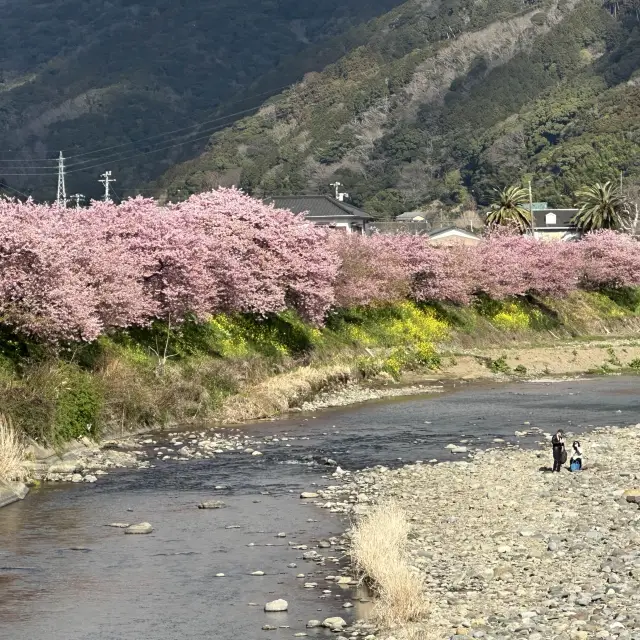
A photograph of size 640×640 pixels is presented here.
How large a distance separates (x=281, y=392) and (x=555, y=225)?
113m

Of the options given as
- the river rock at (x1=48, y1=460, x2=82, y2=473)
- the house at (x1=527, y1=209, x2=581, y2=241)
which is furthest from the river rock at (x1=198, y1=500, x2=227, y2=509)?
the house at (x1=527, y1=209, x2=581, y2=241)

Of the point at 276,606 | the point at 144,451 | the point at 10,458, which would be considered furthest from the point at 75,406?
the point at 276,606

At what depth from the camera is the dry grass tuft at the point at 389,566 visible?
2111 cm

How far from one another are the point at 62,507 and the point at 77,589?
820 cm

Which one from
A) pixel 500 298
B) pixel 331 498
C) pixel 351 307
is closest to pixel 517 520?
pixel 331 498

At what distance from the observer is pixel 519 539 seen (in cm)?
2695

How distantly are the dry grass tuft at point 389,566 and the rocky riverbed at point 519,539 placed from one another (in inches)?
13.4

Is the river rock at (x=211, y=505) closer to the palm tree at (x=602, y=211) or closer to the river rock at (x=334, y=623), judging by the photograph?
the river rock at (x=334, y=623)

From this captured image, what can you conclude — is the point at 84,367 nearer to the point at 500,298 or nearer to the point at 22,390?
the point at 22,390

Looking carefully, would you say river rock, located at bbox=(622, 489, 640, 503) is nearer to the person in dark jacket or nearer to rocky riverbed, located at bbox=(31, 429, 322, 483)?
the person in dark jacket

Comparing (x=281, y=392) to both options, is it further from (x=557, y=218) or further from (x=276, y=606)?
(x=557, y=218)

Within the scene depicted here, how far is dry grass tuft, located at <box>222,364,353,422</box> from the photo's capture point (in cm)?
5168

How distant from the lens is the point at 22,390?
39.8m

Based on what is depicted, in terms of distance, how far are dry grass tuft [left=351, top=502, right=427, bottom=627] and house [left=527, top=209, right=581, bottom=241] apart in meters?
134
